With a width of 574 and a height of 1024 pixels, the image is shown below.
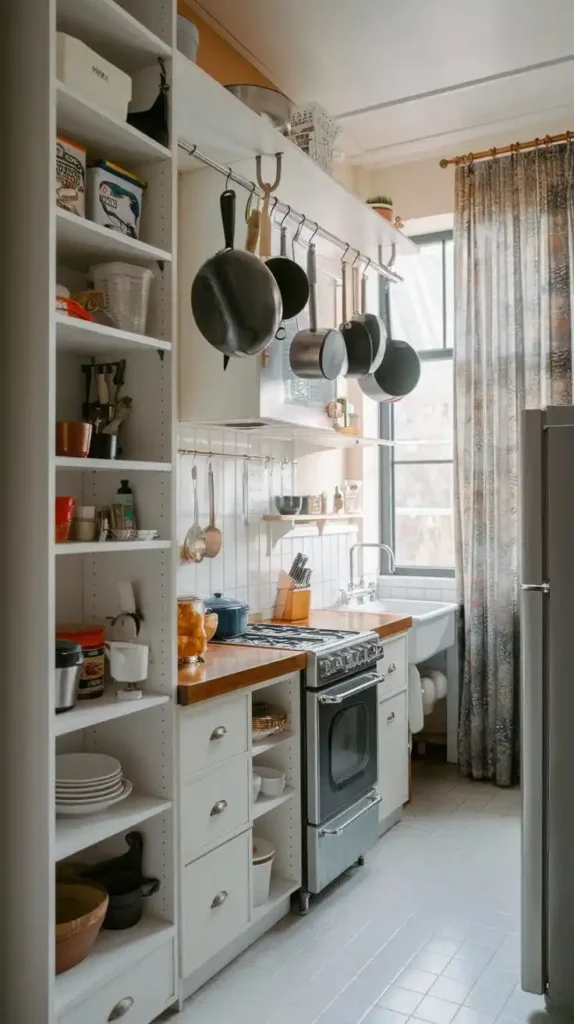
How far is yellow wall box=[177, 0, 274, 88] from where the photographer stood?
3.12m

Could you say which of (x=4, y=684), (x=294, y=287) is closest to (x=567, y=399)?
(x=294, y=287)

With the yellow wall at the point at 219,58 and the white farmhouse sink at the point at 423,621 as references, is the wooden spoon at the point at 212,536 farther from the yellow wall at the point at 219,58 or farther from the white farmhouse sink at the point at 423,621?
the yellow wall at the point at 219,58

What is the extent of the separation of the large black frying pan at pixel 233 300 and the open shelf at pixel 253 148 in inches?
12.6

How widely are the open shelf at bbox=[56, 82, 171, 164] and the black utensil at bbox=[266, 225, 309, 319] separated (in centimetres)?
81

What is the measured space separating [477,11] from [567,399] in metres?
1.67

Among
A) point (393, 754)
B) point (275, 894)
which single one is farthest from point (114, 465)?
point (393, 754)

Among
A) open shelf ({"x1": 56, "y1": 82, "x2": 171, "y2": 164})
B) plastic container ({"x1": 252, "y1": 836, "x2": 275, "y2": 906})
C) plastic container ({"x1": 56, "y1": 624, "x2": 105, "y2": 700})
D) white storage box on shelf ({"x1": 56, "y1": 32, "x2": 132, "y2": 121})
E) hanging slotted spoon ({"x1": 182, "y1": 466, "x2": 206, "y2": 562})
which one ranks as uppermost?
white storage box on shelf ({"x1": 56, "y1": 32, "x2": 132, "y2": 121})

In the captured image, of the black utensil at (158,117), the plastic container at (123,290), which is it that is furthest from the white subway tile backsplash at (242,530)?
the black utensil at (158,117)

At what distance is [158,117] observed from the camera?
2.28 m

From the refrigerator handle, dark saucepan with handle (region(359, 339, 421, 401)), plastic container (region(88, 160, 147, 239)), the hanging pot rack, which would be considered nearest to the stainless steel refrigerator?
the refrigerator handle

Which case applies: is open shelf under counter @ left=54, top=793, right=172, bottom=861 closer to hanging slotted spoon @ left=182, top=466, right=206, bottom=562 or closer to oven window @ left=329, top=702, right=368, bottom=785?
oven window @ left=329, top=702, right=368, bottom=785

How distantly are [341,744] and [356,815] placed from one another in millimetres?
287

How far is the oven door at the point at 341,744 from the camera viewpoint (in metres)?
2.82

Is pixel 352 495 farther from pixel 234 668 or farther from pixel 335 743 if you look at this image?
pixel 234 668
